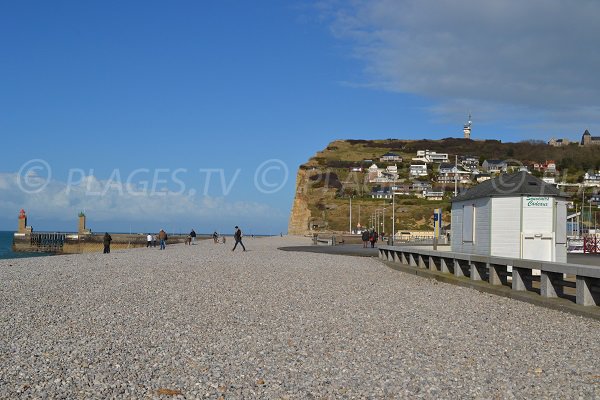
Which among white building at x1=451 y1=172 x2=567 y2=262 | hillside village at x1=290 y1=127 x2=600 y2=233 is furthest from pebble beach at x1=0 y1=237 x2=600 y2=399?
hillside village at x1=290 y1=127 x2=600 y2=233

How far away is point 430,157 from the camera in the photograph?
186000 millimetres

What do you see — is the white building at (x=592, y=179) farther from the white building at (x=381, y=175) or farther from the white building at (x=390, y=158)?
the white building at (x=390, y=158)

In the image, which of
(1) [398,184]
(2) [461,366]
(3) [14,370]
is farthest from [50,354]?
(1) [398,184]

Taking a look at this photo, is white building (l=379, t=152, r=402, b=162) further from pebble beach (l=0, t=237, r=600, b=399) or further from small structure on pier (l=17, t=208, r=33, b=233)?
pebble beach (l=0, t=237, r=600, b=399)

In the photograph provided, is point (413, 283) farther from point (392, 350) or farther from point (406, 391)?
point (406, 391)

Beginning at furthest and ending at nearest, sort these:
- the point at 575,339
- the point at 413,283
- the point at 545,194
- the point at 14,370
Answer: the point at 545,194, the point at 413,283, the point at 575,339, the point at 14,370

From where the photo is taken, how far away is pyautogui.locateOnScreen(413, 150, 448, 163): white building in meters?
184

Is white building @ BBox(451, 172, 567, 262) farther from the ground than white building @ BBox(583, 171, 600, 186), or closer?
closer

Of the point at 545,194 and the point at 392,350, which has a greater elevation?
the point at 545,194

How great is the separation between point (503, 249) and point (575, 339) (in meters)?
12.5

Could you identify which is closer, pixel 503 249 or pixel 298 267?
pixel 503 249

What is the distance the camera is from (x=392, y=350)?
9.54 meters

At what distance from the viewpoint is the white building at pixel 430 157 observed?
603ft

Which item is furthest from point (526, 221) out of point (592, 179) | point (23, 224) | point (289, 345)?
point (23, 224)
